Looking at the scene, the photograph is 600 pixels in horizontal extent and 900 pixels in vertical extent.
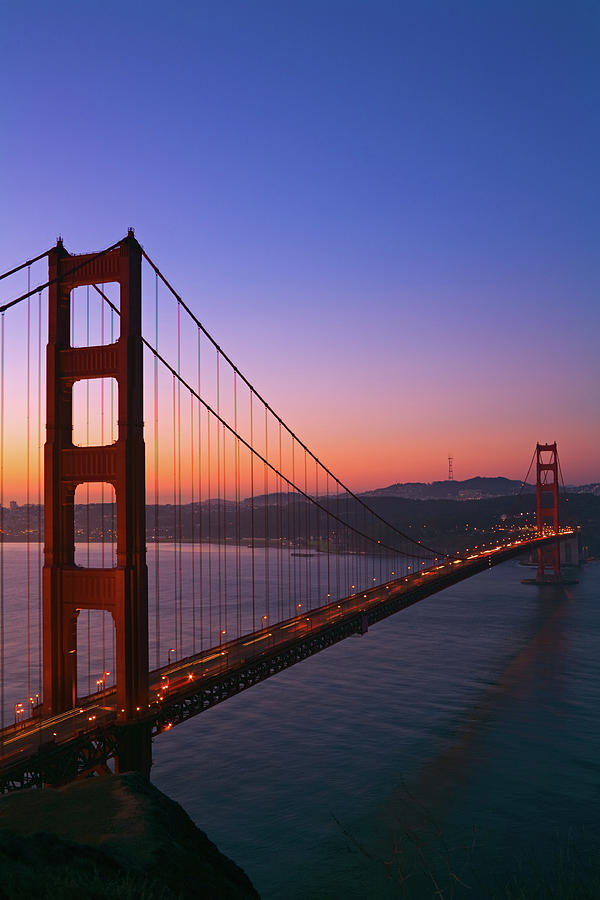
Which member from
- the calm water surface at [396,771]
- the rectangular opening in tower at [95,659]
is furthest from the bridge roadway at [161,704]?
the rectangular opening in tower at [95,659]

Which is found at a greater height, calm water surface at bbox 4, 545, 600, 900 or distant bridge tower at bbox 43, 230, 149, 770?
distant bridge tower at bbox 43, 230, 149, 770

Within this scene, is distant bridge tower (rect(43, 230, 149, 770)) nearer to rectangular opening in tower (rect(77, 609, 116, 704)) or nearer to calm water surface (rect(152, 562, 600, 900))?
calm water surface (rect(152, 562, 600, 900))

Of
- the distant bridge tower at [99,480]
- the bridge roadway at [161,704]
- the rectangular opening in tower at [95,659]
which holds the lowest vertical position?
the rectangular opening in tower at [95,659]

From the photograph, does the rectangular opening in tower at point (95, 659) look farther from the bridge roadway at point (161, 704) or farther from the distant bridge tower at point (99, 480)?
the distant bridge tower at point (99, 480)

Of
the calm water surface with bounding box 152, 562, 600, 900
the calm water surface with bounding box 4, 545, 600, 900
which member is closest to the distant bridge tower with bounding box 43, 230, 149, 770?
the calm water surface with bounding box 152, 562, 600, 900

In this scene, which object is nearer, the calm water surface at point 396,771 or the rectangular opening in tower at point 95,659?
the calm water surface at point 396,771

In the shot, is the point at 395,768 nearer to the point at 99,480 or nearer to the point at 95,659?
the point at 99,480

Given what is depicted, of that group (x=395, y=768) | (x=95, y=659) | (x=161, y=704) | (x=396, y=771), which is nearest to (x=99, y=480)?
(x=161, y=704)
